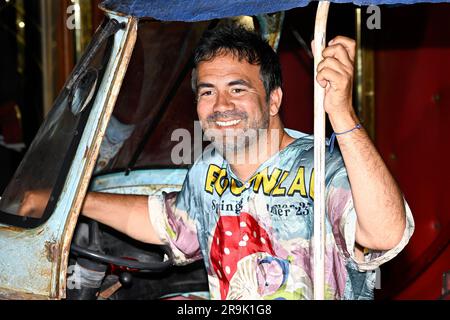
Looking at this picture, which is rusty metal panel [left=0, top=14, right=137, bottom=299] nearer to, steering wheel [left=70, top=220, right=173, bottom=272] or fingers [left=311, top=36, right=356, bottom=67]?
steering wheel [left=70, top=220, right=173, bottom=272]

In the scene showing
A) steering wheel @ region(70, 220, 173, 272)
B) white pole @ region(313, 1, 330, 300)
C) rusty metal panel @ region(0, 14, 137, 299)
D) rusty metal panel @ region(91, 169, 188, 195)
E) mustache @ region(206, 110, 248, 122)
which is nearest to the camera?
white pole @ region(313, 1, 330, 300)

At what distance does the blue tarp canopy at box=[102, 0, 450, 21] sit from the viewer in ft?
8.95

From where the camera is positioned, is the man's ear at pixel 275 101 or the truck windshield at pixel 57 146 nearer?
the truck windshield at pixel 57 146

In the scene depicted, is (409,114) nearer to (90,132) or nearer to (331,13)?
(331,13)

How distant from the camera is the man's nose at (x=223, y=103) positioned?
128 inches

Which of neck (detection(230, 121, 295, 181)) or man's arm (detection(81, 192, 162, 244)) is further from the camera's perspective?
man's arm (detection(81, 192, 162, 244))

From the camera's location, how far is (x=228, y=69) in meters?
3.33

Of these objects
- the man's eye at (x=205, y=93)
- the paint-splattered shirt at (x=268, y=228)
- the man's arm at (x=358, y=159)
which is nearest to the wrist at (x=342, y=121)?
the man's arm at (x=358, y=159)

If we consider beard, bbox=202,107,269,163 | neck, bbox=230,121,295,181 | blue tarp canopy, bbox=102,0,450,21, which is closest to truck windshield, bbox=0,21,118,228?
blue tarp canopy, bbox=102,0,450,21

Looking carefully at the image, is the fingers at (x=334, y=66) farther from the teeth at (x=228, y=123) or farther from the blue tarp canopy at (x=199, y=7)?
the teeth at (x=228, y=123)

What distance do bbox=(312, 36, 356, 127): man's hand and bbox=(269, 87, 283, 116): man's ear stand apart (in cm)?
65

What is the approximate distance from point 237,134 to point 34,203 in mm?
691

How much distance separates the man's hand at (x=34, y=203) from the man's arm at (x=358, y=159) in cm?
97
